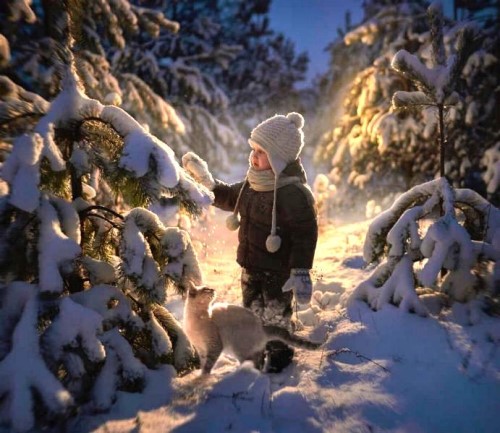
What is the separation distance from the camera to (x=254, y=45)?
60.7ft

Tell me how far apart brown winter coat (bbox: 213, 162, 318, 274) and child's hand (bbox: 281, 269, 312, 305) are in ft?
0.21

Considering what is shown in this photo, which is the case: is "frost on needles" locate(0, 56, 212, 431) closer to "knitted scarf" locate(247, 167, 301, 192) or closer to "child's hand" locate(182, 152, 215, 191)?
"child's hand" locate(182, 152, 215, 191)

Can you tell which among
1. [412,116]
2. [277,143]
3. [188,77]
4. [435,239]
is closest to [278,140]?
[277,143]

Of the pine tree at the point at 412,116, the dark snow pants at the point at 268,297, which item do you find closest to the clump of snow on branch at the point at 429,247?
the dark snow pants at the point at 268,297

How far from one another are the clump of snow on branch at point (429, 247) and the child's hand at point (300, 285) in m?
0.81

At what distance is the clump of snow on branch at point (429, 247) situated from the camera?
2.85 meters

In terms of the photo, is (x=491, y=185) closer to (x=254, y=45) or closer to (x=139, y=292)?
(x=139, y=292)

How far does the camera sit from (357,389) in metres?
2.16

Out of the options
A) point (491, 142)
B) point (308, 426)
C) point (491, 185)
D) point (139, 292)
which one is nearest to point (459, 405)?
point (308, 426)

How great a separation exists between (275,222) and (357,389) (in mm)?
1319

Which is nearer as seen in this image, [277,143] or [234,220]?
[277,143]

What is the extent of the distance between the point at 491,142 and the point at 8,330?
26.1ft

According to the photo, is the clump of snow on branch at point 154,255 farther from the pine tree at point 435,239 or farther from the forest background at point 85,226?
the pine tree at point 435,239

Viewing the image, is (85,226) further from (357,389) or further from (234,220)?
(357,389)
